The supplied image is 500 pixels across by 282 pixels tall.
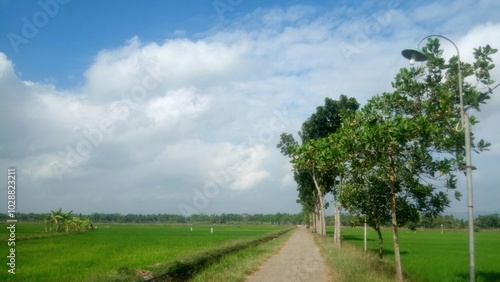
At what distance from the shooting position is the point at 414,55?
10.0 meters

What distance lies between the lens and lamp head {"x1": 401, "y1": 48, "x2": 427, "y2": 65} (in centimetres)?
989

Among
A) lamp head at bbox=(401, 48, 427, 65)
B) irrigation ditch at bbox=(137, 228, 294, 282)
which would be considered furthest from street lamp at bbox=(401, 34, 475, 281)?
irrigation ditch at bbox=(137, 228, 294, 282)

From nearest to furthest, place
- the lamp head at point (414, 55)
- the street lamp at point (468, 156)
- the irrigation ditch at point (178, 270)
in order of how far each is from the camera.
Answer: the street lamp at point (468, 156) < the lamp head at point (414, 55) < the irrigation ditch at point (178, 270)

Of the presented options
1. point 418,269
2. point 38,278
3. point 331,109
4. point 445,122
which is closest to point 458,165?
point 445,122

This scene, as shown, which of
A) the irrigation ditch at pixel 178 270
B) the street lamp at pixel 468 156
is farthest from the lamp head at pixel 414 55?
the irrigation ditch at pixel 178 270

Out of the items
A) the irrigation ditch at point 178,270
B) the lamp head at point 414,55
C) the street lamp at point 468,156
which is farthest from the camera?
the irrigation ditch at point 178,270

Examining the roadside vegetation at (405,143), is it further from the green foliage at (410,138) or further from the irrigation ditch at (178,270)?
the irrigation ditch at (178,270)

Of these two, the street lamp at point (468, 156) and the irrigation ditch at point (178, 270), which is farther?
the irrigation ditch at point (178, 270)

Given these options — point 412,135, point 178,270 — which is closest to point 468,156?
point 412,135

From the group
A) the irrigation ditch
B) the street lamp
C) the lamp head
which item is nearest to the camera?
the street lamp

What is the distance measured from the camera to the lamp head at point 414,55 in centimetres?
989

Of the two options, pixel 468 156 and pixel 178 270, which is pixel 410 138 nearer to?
pixel 468 156

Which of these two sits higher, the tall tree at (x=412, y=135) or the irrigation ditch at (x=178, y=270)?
the tall tree at (x=412, y=135)

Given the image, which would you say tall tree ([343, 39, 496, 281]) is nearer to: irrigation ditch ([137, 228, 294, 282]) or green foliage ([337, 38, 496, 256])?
green foliage ([337, 38, 496, 256])
